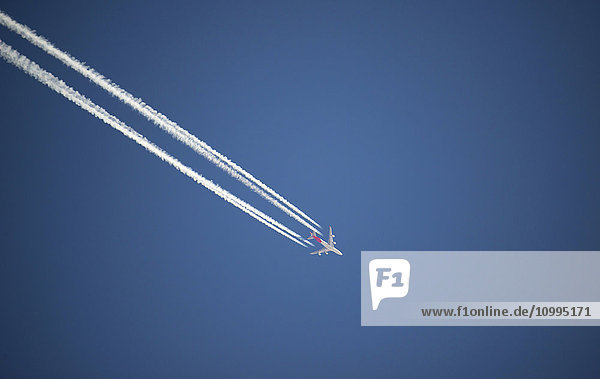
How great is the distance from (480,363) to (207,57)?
333 inches

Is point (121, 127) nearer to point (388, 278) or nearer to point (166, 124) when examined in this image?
point (166, 124)

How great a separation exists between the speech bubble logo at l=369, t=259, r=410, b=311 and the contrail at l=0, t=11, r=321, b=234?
4.76ft

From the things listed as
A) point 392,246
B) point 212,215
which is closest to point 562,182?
point 392,246

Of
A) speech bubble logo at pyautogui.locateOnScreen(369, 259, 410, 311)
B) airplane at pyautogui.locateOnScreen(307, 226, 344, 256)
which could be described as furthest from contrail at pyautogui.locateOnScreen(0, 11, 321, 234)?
speech bubble logo at pyautogui.locateOnScreen(369, 259, 410, 311)

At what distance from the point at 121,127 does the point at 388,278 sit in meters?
6.07

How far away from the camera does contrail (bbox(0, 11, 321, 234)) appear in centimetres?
820

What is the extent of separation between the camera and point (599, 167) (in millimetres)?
9633

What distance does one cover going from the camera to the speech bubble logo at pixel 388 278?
9.30 m

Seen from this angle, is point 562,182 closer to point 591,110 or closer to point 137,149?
point 591,110

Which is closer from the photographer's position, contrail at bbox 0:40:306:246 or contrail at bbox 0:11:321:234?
contrail at bbox 0:40:306:246

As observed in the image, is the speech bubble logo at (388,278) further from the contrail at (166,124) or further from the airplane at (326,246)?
the contrail at (166,124)

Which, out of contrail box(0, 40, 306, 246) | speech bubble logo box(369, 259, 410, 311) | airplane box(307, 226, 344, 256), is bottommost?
speech bubble logo box(369, 259, 410, 311)

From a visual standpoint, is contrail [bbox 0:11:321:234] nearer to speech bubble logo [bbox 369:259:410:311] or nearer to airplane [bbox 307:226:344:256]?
airplane [bbox 307:226:344:256]

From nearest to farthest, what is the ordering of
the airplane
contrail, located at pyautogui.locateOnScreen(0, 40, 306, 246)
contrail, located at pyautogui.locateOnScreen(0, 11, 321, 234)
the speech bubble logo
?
contrail, located at pyautogui.locateOnScreen(0, 40, 306, 246)
contrail, located at pyautogui.locateOnScreen(0, 11, 321, 234)
the airplane
the speech bubble logo
